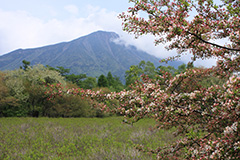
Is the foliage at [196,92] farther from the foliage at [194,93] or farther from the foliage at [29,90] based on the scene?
the foliage at [29,90]

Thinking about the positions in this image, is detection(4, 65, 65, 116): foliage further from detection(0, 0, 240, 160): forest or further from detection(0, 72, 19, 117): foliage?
detection(0, 0, 240, 160): forest

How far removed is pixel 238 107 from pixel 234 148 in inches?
16.7

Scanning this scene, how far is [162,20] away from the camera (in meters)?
2.61

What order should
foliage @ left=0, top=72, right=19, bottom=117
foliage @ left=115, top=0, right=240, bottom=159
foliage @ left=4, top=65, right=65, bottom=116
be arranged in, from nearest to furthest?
1. foliage @ left=115, top=0, right=240, bottom=159
2. foliage @ left=0, top=72, right=19, bottom=117
3. foliage @ left=4, top=65, right=65, bottom=116

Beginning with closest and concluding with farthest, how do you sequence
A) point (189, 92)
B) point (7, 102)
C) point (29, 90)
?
point (189, 92), point (7, 102), point (29, 90)

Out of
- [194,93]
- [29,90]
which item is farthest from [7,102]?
[194,93]

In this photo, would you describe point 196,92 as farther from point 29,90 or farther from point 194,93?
point 29,90

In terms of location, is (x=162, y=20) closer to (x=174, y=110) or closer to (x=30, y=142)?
(x=174, y=110)

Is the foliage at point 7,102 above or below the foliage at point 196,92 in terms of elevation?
below

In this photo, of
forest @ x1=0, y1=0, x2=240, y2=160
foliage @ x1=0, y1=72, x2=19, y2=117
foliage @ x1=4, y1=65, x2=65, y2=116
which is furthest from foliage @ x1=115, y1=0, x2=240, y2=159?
foliage @ x1=0, y1=72, x2=19, y2=117

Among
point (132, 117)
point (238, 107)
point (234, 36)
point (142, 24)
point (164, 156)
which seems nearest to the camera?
point (238, 107)

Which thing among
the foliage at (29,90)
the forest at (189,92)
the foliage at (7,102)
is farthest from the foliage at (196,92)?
the foliage at (7,102)

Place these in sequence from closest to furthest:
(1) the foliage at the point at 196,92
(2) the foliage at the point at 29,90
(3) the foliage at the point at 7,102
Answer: (1) the foliage at the point at 196,92
(3) the foliage at the point at 7,102
(2) the foliage at the point at 29,90

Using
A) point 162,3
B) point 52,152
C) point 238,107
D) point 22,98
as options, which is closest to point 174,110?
point 238,107
